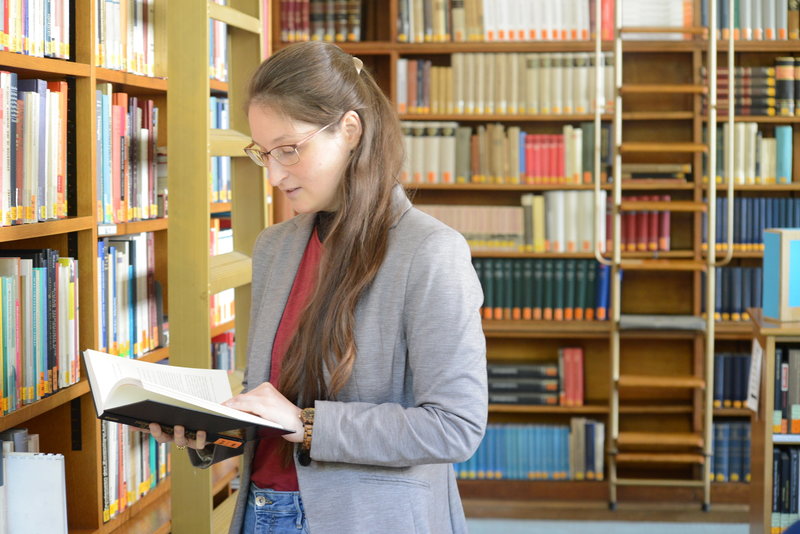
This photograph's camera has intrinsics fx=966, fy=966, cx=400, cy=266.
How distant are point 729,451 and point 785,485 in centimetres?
139

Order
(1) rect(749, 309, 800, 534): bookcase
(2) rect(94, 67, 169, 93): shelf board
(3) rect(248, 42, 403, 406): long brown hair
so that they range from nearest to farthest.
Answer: (3) rect(248, 42, 403, 406): long brown hair, (2) rect(94, 67, 169, 93): shelf board, (1) rect(749, 309, 800, 534): bookcase

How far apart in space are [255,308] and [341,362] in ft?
0.90

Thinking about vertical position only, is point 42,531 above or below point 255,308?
below

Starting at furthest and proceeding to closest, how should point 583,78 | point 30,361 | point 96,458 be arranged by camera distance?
point 583,78 → point 96,458 → point 30,361

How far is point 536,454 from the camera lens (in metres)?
4.60

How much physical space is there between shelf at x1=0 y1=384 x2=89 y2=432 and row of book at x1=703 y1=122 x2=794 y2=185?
327cm

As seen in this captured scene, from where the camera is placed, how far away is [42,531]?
5.66 ft

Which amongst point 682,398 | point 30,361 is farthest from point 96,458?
point 682,398

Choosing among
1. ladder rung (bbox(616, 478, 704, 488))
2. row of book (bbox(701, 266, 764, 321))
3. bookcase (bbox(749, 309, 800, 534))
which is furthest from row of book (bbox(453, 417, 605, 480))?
bookcase (bbox(749, 309, 800, 534))

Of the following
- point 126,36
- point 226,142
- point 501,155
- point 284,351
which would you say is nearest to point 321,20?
point 501,155

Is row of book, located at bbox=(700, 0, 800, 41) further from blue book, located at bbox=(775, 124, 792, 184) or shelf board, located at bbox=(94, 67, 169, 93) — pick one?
shelf board, located at bbox=(94, 67, 169, 93)

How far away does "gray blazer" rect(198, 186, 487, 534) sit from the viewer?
51.6 inches

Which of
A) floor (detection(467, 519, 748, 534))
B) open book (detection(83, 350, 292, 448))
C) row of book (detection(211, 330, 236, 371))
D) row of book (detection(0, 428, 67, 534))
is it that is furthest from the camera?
floor (detection(467, 519, 748, 534))

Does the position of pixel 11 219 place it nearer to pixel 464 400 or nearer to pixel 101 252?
pixel 101 252
